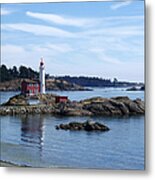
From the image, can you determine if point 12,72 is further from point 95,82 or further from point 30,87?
point 95,82

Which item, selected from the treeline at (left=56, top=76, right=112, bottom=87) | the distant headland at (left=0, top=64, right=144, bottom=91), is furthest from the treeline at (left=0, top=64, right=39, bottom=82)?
the treeline at (left=56, top=76, right=112, bottom=87)

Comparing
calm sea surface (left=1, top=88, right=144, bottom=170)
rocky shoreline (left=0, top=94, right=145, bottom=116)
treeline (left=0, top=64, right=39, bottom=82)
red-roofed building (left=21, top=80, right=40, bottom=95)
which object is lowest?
calm sea surface (left=1, top=88, right=144, bottom=170)

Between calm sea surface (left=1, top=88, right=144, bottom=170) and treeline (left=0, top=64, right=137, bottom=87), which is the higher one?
treeline (left=0, top=64, right=137, bottom=87)

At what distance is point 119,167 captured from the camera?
2.28 metres

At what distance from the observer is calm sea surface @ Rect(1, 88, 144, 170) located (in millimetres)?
2281

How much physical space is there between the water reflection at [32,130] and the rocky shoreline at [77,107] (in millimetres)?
33

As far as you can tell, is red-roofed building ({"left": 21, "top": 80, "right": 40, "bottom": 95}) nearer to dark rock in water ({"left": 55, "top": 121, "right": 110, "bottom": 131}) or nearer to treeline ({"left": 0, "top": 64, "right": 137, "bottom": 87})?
treeline ({"left": 0, "top": 64, "right": 137, "bottom": 87})

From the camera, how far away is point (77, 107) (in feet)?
7.79

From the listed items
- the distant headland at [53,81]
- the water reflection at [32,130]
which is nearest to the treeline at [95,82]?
the distant headland at [53,81]

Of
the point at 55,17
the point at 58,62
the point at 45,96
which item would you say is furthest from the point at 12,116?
the point at 55,17

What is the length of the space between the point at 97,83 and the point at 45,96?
0.85ft

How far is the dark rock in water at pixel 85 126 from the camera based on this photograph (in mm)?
2332

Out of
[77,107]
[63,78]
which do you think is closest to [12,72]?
[63,78]

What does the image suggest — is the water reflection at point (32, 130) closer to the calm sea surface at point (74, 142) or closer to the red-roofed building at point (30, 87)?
the calm sea surface at point (74, 142)
